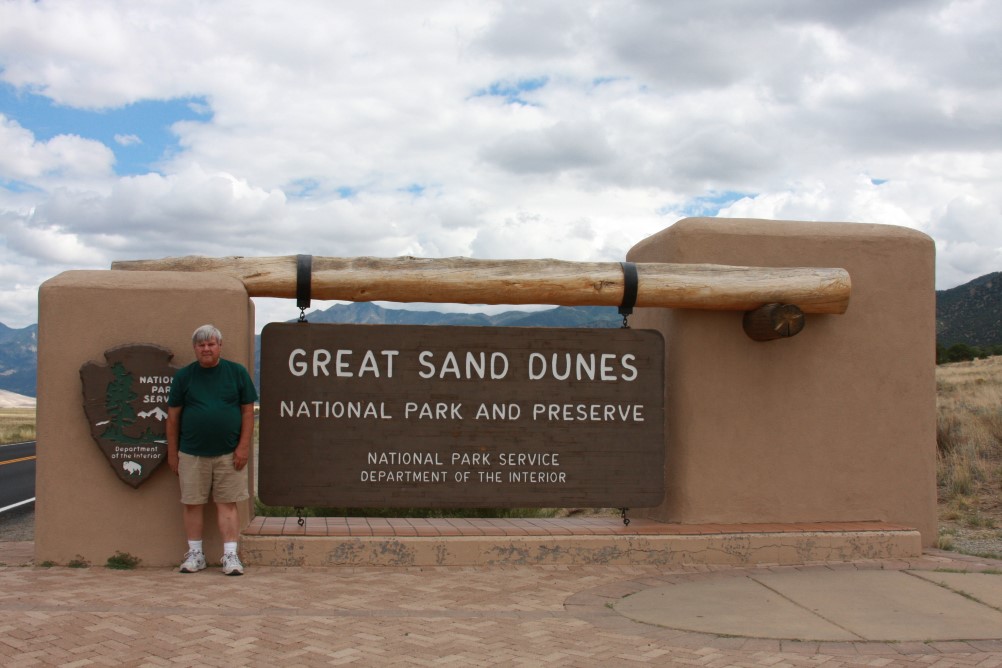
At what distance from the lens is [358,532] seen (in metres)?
7.24

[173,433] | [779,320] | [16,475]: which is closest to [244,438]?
[173,433]

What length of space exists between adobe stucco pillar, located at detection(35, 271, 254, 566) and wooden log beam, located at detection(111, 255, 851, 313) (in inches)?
14.7

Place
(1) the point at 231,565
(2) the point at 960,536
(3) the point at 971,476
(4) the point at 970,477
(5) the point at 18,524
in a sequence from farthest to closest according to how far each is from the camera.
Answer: (3) the point at 971,476, (4) the point at 970,477, (5) the point at 18,524, (2) the point at 960,536, (1) the point at 231,565

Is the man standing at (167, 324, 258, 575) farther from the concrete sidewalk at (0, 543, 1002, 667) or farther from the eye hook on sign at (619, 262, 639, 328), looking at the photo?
the eye hook on sign at (619, 262, 639, 328)

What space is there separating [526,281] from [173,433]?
2853mm

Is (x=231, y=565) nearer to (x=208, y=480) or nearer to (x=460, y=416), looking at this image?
(x=208, y=480)

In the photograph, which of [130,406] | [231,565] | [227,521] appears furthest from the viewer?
[130,406]

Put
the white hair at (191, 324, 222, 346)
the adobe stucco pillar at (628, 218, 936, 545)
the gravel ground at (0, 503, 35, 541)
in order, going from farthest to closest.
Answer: the gravel ground at (0, 503, 35, 541)
the adobe stucco pillar at (628, 218, 936, 545)
the white hair at (191, 324, 222, 346)

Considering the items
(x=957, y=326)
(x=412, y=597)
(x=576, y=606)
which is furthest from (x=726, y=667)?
(x=957, y=326)

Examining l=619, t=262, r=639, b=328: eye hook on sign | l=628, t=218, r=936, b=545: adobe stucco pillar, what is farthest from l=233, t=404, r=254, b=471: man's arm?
l=628, t=218, r=936, b=545: adobe stucco pillar

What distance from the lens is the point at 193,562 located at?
6.74 metres

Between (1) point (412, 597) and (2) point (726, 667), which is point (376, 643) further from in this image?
(2) point (726, 667)

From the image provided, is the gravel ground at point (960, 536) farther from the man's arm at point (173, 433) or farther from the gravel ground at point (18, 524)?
the man's arm at point (173, 433)

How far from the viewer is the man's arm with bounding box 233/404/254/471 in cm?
675
